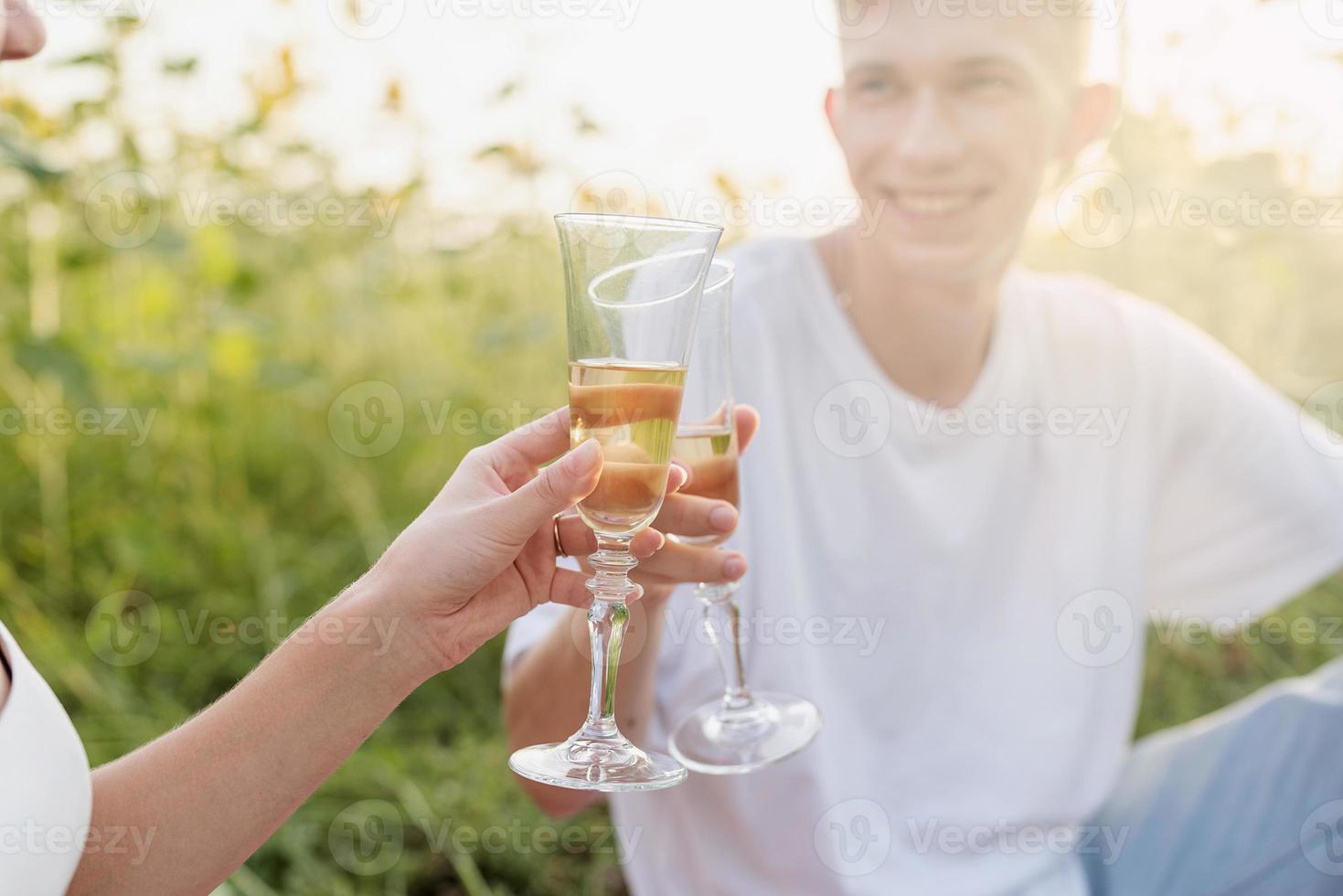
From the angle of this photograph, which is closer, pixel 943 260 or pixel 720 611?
pixel 720 611

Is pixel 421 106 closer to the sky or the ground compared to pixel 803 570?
closer to the sky

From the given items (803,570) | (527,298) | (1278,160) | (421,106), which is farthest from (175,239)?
(1278,160)

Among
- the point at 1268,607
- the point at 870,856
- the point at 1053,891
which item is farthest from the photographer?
the point at 1268,607

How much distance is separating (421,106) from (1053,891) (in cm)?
252

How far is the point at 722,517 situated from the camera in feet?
5.08

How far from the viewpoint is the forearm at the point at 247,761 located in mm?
1308

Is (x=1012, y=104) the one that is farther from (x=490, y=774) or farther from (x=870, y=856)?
(x=490, y=774)

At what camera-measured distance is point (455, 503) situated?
1348 mm
